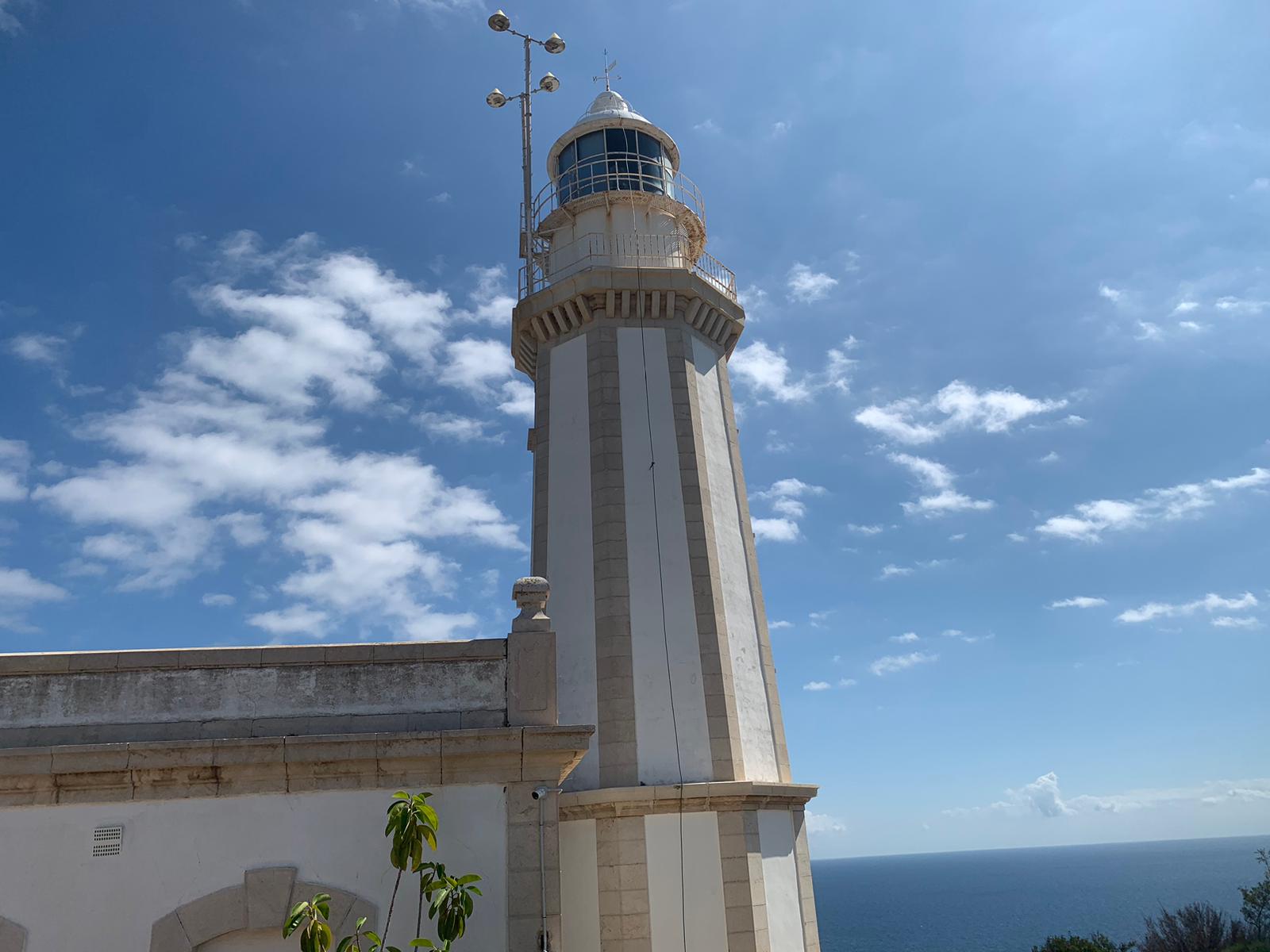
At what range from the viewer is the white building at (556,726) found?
9164mm

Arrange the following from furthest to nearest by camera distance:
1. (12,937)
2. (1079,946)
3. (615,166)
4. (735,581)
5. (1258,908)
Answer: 1. (1258,908)
2. (1079,946)
3. (615,166)
4. (735,581)
5. (12,937)

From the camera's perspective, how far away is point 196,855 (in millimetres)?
9188

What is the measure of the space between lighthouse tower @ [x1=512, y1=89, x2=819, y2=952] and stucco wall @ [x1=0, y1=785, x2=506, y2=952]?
18.9 feet

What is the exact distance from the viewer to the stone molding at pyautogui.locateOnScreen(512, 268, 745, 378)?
1983cm

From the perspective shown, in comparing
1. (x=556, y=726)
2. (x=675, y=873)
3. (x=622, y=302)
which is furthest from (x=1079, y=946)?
(x=556, y=726)

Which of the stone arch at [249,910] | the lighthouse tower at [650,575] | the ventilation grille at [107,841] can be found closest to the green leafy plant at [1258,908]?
the lighthouse tower at [650,575]

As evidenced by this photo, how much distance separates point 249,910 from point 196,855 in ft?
2.67

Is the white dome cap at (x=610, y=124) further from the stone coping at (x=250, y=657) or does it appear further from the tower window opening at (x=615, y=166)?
the stone coping at (x=250, y=657)

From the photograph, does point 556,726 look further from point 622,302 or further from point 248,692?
point 622,302

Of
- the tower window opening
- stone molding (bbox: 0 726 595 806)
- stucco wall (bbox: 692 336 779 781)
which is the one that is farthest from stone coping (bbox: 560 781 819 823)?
the tower window opening

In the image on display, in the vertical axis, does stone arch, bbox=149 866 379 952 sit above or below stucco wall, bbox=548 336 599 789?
below

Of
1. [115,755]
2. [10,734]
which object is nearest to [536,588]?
[115,755]

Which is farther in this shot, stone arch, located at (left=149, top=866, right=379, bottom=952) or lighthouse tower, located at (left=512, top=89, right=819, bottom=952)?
lighthouse tower, located at (left=512, top=89, right=819, bottom=952)

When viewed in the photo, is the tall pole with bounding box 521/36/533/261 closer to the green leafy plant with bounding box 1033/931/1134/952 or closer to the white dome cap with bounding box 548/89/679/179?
the white dome cap with bounding box 548/89/679/179
